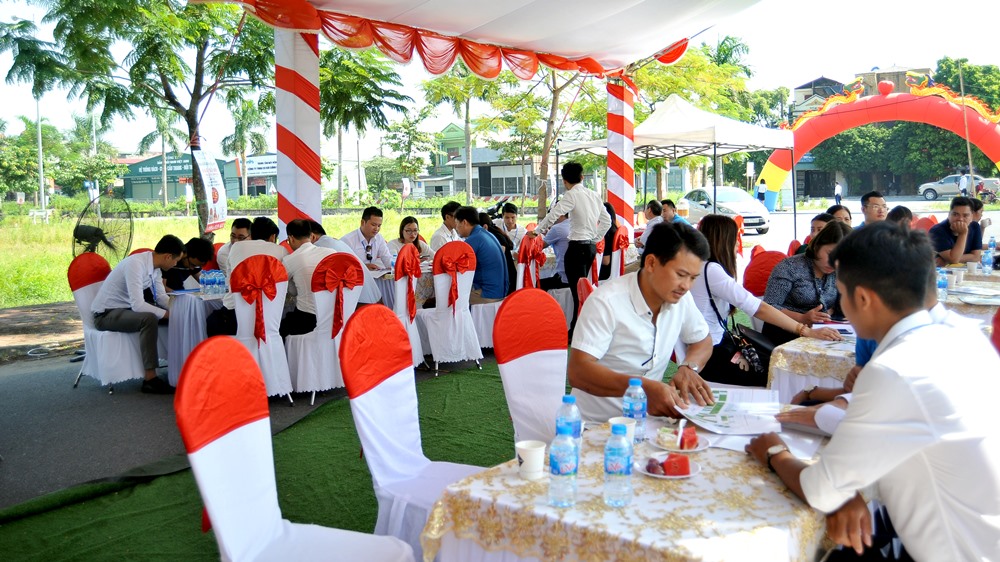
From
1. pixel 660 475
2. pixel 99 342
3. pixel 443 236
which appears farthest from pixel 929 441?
pixel 443 236

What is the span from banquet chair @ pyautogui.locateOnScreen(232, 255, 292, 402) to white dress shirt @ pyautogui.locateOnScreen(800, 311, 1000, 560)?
155 inches

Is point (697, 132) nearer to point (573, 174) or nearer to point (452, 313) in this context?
point (573, 174)

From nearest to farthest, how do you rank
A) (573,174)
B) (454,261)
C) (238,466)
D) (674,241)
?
(238,466)
(674,241)
(454,261)
(573,174)

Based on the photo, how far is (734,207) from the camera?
19.8 metres

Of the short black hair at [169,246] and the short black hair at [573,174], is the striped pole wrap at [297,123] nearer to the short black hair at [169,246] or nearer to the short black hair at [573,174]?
the short black hair at [169,246]

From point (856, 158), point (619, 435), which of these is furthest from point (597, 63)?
point (856, 158)

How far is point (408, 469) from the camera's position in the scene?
8.30 feet

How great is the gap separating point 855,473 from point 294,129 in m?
5.77

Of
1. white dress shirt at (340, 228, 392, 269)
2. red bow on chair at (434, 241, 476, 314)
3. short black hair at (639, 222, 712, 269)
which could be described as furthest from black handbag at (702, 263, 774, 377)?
white dress shirt at (340, 228, 392, 269)

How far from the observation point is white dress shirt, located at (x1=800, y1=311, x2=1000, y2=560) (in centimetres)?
137

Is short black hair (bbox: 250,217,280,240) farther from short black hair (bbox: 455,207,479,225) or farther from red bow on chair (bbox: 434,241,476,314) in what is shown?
short black hair (bbox: 455,207,479,225)

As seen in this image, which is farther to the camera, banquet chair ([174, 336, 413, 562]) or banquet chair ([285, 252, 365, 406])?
banquet chair ([285, 252, 365, 406])

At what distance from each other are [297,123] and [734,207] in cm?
1572

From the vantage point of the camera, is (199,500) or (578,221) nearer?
(199,500)
